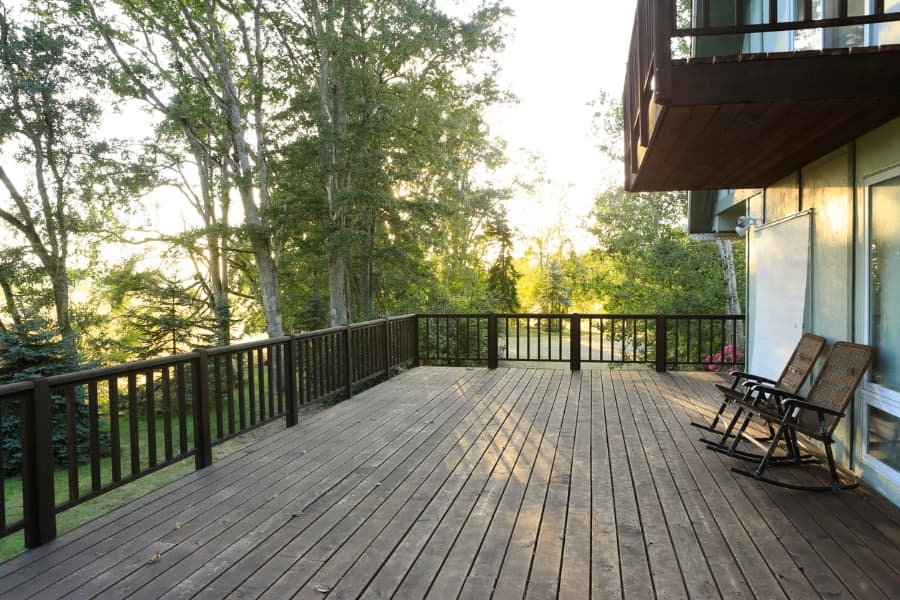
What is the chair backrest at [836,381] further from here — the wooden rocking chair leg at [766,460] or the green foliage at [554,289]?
the green foliage at [554,289]

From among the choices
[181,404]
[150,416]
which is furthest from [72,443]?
A: [181,404]

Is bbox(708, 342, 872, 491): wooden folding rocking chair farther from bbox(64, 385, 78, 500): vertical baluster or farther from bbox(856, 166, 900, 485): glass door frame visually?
bbox(64, 385, 78, 500): vertical baluster

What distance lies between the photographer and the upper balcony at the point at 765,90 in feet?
8.78

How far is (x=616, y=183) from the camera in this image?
14.0m

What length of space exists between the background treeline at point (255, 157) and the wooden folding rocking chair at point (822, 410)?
767 centimetres

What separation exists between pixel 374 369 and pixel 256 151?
7.95m

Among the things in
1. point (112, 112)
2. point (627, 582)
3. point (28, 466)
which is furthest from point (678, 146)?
point (112, 112)

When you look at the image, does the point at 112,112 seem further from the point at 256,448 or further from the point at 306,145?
the point at 256,448

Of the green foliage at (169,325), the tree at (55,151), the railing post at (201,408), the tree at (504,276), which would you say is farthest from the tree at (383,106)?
the tree at (504,276)

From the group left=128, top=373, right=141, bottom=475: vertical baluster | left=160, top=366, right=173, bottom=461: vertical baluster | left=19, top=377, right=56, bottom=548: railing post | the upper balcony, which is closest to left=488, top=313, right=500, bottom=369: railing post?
the upper balcony

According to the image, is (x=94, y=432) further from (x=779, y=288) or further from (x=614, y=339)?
(x=614, y=339)

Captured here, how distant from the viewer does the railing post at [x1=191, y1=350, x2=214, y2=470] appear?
361 cm

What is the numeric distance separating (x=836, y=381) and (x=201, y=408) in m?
4.20

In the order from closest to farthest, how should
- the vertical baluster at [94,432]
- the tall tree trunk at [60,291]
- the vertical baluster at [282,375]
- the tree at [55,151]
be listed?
1. the vertical baluster at [94,432]
2. the vertical baluster at [282,375]
3. the tree at [55,151]
4. the tall tree trunk at [60,291]
